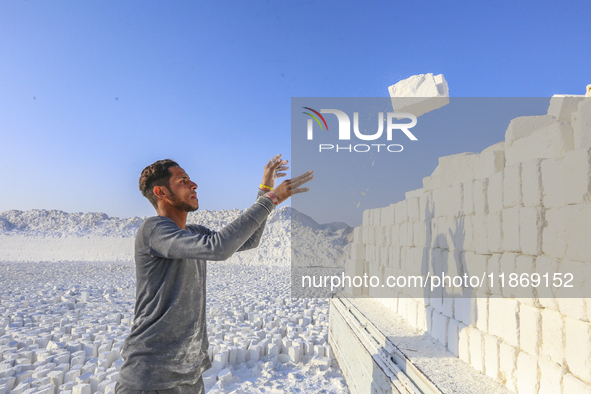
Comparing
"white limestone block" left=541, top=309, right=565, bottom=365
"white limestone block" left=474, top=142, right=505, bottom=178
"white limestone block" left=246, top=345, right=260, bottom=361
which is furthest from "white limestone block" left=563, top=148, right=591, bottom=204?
"white limestone block" left=246, top=345, right=260, bottom=361

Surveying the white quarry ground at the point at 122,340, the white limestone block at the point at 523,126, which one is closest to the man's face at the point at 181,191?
the white limestone block at the point at 523,126

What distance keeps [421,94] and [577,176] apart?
5153mm

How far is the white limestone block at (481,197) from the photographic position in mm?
2809

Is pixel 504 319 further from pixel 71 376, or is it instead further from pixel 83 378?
pixel 71 376

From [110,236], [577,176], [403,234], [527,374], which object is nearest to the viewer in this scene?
[577,176]

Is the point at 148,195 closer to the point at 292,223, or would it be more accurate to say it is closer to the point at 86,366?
the point at 86,366

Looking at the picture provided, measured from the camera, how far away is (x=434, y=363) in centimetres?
289

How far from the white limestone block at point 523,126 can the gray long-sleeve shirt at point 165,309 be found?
252 centimetres

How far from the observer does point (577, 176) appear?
6.20 feet

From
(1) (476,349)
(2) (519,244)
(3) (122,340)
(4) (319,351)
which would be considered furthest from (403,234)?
(3) (122,340)

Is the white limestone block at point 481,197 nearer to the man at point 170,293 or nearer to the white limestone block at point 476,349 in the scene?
the white limestone block at point 476,349

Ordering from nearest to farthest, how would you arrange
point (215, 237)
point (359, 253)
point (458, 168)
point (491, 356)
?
point (215, 237)
point (491, 356)
point (458, 168)
point (359, 253)

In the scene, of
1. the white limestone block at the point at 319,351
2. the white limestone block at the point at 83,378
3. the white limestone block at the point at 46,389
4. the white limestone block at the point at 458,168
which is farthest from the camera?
the white limestone block at the point at 319,351

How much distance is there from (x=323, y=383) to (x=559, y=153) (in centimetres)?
408
